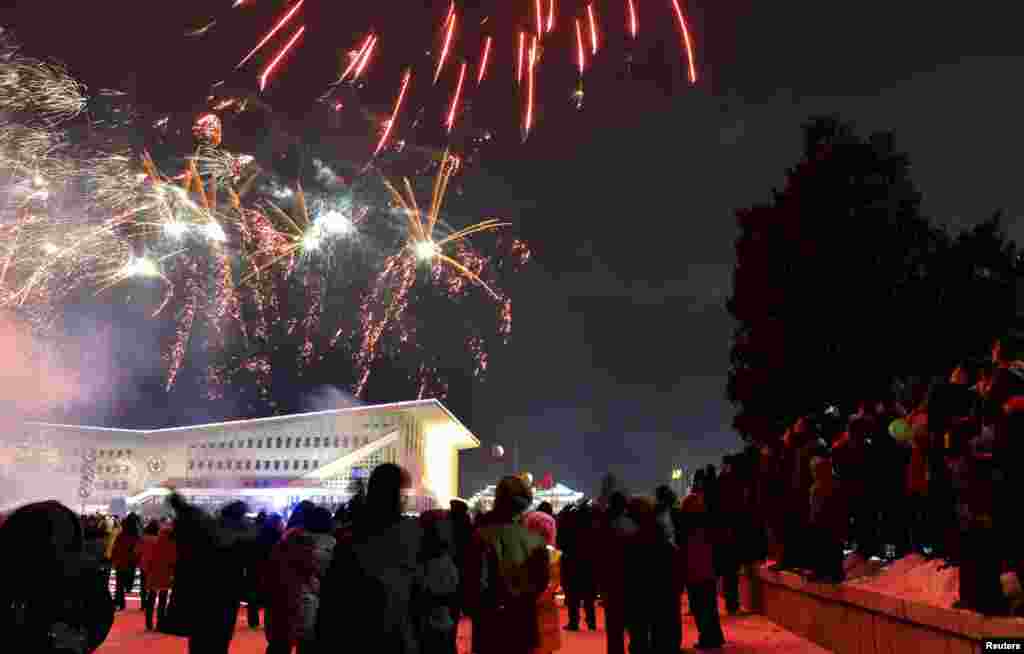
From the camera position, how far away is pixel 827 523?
305 inches

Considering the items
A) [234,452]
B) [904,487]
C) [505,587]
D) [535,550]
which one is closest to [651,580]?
[535,550]

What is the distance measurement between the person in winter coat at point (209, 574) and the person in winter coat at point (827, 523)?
17.0 ft

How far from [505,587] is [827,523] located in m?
4.41

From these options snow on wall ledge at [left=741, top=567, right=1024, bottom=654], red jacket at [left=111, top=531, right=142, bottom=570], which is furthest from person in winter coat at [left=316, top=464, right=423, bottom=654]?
red jacket at [left=111, top=531, right=142, bottom=570]

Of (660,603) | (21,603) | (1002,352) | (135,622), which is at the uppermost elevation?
(1002,352)

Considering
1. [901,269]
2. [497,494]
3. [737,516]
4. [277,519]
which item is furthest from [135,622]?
[901,269]

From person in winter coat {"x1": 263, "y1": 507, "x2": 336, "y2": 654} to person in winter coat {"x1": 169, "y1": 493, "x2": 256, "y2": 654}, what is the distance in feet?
2.94

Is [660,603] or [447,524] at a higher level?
[447,524]

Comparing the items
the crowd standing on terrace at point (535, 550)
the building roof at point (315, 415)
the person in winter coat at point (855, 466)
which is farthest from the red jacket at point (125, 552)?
the building roof at point (315, 415)

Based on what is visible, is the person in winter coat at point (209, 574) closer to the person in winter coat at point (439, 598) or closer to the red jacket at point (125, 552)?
A: the person in winter coat at point (439, 598)

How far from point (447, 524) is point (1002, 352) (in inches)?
161

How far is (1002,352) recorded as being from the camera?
5.84 metres

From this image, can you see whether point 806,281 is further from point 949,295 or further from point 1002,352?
point 1002,352

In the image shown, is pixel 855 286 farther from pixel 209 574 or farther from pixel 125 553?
pixel 209 574
